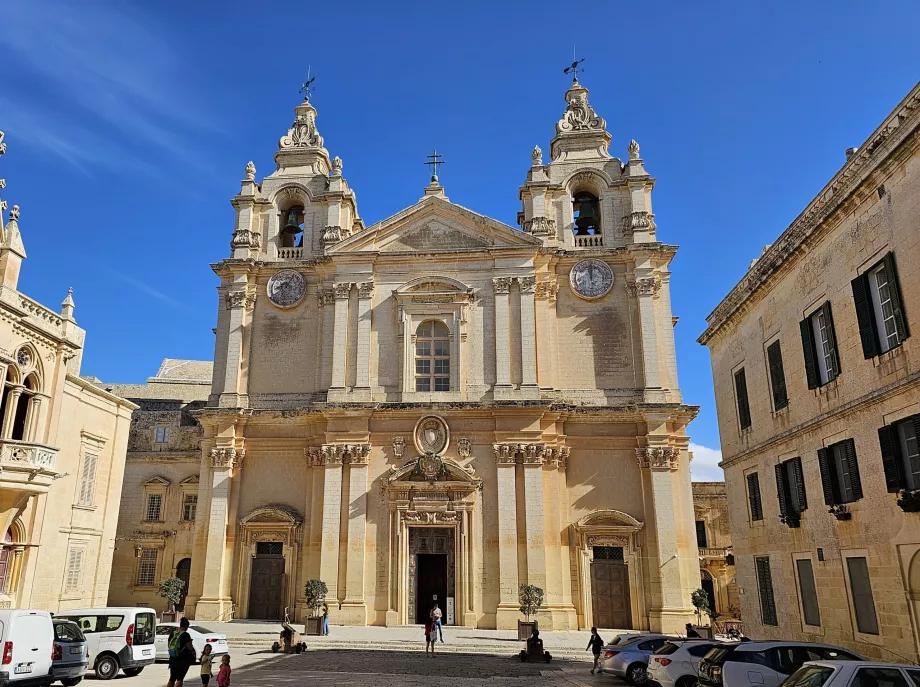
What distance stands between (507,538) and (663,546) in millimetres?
5735

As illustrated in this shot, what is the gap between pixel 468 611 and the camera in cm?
2577

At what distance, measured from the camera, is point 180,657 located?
12109 mm

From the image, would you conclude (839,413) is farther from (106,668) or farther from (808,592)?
(106,668)

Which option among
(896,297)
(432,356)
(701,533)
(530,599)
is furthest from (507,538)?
(701,533)

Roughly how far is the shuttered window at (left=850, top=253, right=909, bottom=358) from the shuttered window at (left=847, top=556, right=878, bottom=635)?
4.36 metres

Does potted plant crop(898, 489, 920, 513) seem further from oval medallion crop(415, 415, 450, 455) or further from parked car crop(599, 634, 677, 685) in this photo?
Result: oval medallion crop(415, 415, 450, 455)

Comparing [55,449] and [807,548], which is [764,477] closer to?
[807,548]

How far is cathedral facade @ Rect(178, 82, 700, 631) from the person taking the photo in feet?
86.7

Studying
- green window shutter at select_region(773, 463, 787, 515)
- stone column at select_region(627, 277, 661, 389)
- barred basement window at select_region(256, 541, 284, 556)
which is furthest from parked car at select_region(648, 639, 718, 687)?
barred basement window at select_region(256, 541, 284, 556)

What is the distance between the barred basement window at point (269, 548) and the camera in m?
28.1

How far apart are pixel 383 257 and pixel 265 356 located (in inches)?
261

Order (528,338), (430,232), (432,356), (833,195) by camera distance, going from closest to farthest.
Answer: (833,195), (528,338), (432,356), (430,232)

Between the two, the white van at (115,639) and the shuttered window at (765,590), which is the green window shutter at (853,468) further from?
the white van at (115,639)

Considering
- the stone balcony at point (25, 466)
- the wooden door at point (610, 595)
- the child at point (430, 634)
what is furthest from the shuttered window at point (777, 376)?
the stone balcony at point (25, 466)
